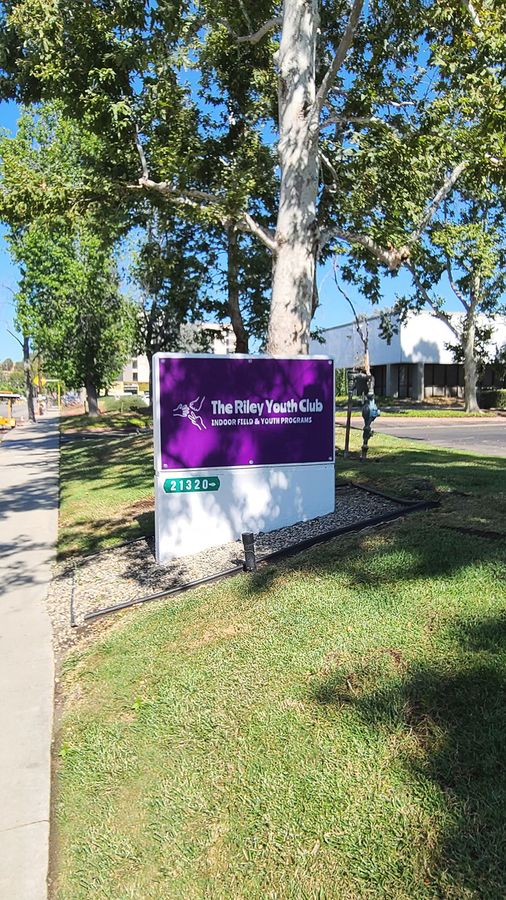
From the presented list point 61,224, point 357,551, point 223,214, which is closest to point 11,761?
point 357,551

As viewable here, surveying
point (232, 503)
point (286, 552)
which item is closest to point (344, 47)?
point (232, 503)

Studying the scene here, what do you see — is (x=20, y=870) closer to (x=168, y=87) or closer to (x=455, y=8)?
(x=455, y=8)

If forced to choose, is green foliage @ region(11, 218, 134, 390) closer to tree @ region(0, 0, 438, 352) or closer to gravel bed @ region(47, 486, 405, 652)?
tree @ region(0, 0, 438, 352)

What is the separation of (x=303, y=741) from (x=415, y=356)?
4076 cm

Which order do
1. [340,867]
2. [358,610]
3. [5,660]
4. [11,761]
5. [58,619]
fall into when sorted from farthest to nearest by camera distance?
[58,619]
[5,660]
[358,610]
[11,761]
[340,867]

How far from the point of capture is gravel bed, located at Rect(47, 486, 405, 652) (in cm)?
583

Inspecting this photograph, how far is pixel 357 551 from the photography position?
528 centimetres

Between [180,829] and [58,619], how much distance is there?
3.19 metres

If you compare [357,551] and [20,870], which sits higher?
[357,551]

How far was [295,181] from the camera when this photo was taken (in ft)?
26.2

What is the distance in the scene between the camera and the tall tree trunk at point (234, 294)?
48.4 feet

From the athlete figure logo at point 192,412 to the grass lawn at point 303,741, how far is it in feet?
6.39

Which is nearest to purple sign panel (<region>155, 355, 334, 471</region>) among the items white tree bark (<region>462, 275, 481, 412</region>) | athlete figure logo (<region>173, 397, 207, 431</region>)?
athlete figure logo (<region>173, 397, 207, 431</region>)

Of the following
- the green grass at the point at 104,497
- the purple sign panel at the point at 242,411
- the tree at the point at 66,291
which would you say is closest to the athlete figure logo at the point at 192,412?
the purple sign panel at the point at 242,411
